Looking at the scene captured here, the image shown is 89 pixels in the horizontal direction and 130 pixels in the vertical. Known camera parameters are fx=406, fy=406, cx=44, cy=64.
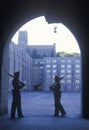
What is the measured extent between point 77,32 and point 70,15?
76cm

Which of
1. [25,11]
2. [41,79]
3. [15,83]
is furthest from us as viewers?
[41,79]

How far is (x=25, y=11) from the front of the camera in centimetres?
1642

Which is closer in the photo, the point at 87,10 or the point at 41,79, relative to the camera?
the point at 87,10

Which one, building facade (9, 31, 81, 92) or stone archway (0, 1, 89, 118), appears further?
building facade (9, 31, 81, 92)

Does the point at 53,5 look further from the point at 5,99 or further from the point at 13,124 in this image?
the point at 13,124

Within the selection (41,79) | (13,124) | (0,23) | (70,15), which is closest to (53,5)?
(70,15)

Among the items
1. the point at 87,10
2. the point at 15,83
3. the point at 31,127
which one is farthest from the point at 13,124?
the point at 87,10

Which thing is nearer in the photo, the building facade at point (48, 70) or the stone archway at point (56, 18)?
the stone archway at point (56, 18)

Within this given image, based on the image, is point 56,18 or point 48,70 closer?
point 56,18

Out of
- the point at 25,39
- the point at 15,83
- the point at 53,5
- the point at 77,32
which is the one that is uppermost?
the point at 25,39

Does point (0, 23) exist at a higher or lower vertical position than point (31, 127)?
higher

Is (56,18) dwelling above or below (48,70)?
below

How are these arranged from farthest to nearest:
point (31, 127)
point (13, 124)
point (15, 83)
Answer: point (15, 83) < point (13, 124) < point (31, 127)

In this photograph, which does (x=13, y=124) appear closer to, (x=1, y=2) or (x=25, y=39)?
(x=1, y=2)
